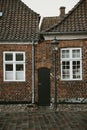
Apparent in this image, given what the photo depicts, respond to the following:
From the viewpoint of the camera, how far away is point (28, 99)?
20156 mm

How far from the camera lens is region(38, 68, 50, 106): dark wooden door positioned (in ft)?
67.4

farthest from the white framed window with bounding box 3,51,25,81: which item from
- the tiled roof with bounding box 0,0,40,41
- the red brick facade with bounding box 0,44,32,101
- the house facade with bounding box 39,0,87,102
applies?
the house facade with bounding box 39,0,87,102

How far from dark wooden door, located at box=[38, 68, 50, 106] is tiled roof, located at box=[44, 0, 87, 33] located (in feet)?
8.85

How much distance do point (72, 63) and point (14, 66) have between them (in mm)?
3755

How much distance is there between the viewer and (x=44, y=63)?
66.6 feet

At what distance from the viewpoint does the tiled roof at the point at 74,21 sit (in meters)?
A: 19.9

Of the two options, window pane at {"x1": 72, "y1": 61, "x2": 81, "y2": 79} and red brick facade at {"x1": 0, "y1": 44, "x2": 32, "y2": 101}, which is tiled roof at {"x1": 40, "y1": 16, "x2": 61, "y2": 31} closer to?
red brick facade at {"x1": 0, "y1": 44, "x2": 32, "y2": 101}

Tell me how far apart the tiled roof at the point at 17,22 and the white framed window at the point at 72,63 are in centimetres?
225

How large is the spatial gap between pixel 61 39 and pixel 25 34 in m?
2.57

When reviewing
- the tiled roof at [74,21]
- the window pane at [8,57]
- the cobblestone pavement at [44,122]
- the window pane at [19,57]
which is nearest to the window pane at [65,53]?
the tiled roof at [74,21]

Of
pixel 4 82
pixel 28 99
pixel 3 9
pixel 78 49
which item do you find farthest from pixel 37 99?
pixel 3 9

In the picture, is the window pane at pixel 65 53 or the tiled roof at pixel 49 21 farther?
the tiled roof at pixel 49 21

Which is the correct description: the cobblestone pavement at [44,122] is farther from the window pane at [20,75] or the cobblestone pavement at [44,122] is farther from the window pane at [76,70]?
the window pane at [20,75]

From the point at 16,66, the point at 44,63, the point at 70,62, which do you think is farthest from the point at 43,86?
the point at 70,62
